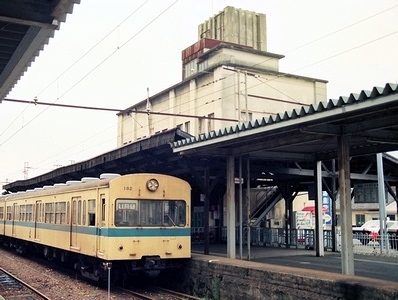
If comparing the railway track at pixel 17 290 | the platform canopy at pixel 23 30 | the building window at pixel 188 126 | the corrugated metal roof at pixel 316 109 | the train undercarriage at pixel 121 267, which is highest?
the building window at pixel 188 126

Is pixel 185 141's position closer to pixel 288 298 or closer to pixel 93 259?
pixel 93 259

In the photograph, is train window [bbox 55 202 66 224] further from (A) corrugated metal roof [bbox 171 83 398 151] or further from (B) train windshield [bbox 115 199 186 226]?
(A) corrugated metal roof [bbox 171 83 398 151]

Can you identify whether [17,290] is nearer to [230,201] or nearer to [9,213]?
[230,201]

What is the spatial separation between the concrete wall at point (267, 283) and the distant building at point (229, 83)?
15.0 m

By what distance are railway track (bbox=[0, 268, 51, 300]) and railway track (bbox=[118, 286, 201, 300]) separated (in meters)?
2.04

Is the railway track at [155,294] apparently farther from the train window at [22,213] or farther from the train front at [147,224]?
the train window at [22,213]

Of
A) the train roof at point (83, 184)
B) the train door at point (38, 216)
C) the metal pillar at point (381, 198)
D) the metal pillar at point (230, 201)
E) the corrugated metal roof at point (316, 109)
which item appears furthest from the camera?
the train door at point (38, 216)

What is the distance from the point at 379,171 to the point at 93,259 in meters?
9.58

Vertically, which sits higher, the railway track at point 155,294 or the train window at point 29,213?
the train window at point 29,213

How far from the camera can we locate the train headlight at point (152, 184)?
41.0ft

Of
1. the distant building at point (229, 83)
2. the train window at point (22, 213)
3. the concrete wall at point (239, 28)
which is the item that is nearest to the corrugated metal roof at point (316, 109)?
the train window at point (22, 213)

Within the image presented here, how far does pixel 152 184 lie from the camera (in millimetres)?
12555

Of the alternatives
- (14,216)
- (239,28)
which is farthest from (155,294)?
(239,28)

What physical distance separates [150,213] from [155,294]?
6.57ft
